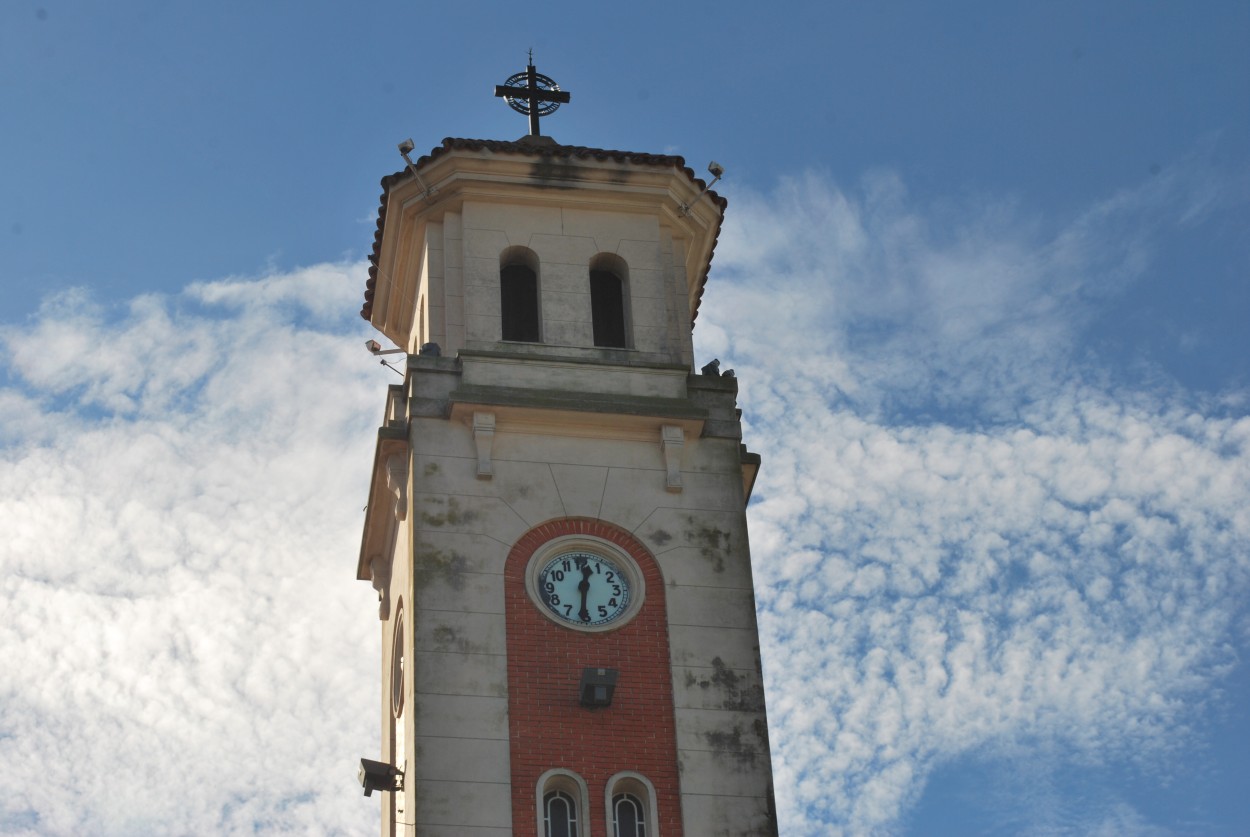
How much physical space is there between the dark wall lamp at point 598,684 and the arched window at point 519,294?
6.88 meters

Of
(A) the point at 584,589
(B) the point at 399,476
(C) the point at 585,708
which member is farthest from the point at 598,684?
(B) the point at 399,476

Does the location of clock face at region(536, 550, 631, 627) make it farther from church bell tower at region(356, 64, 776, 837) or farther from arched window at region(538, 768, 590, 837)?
arched window at region(538, 768, 590, 837)

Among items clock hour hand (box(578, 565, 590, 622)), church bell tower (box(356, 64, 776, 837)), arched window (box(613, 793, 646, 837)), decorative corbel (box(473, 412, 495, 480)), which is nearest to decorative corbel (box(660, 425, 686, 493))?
church bell tower (box(356, 64, 776, 837))

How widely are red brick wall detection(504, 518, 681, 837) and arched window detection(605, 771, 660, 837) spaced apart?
11cm

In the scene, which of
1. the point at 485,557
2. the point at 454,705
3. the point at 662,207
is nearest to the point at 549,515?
the point at 485,557

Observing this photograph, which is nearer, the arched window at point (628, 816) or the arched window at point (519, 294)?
the arched window at point (628, 816)

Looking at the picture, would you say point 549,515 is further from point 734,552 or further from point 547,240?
point 547,240

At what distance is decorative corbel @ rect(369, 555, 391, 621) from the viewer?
3819cm

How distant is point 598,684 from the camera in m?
32.8

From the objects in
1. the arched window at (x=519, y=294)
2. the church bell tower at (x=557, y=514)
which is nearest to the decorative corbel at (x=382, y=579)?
the church bell tower at (x=557, y=514)

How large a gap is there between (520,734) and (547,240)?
9350 mm

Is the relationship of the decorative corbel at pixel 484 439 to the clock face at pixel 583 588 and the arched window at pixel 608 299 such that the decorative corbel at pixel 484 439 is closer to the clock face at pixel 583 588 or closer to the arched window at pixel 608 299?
the clock face at pixel 583 588

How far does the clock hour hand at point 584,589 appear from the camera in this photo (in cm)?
3425

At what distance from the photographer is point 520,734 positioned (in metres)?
32.7
